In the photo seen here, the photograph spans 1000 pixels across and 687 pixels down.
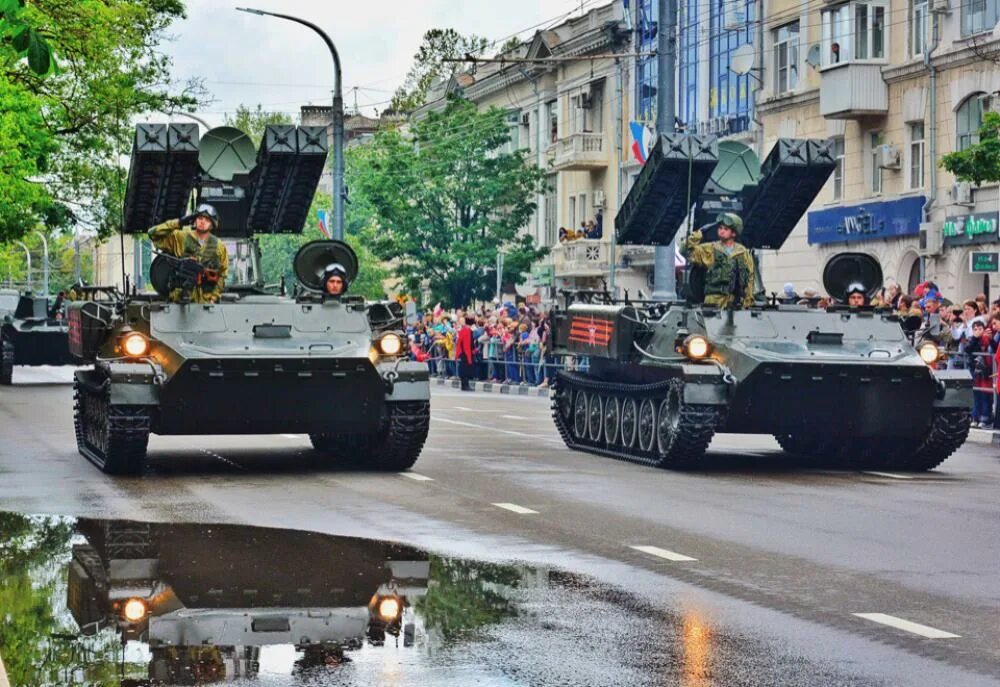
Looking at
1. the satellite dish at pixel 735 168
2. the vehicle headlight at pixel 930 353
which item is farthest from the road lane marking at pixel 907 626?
the satellite dish at pixel 735 168

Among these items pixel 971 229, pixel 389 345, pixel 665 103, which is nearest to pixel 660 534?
pixel 389 345

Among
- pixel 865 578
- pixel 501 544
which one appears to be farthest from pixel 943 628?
pixel 501 544

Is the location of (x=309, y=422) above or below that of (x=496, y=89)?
below

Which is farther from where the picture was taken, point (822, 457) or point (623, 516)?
point (822, 457)

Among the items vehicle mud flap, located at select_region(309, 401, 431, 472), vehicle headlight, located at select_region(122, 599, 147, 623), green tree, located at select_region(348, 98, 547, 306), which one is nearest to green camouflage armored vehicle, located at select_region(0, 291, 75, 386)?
green tree, located at select_region(348, 98, 547, 306)

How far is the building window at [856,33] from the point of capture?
4116 centimetres

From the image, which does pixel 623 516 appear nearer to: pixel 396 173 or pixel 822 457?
pixel 822 457

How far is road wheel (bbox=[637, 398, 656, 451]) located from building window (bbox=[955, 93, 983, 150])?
762 inches

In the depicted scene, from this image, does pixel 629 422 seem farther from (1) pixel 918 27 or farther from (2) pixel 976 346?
(1) pixel 918 27

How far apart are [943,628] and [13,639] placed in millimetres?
4028

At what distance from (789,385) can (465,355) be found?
24956mm

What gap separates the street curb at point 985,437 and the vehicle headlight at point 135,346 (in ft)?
37.4

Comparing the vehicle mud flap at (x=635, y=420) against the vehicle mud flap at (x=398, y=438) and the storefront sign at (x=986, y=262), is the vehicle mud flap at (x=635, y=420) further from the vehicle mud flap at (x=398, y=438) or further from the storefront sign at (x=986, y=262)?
the storefront sign at (x=986, y=262)

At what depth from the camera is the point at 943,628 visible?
904cm
